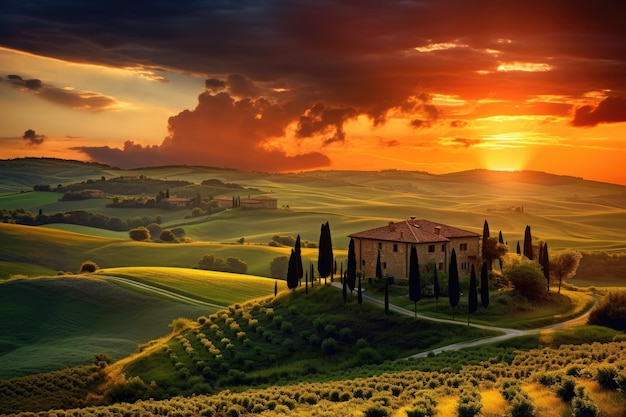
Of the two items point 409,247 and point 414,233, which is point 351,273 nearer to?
point 409,247

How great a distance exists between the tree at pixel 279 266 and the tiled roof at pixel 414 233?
190 ft

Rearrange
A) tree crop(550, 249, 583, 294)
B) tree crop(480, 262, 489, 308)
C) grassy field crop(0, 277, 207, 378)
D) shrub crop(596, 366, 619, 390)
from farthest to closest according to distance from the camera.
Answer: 1. tree crop(550, 249, 583, 294)
2. grassy field crop(0, 277, 207, 378)
3. tree crop(480, 262, 489, 308)
4. shrub crop(596, 366, 619, 390)

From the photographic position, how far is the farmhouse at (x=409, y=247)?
293 feet

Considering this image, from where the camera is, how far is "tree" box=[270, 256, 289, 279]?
150450 mm

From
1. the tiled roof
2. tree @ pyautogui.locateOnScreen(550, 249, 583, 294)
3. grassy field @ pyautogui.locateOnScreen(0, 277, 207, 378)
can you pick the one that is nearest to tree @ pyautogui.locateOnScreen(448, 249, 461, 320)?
the tiled roof

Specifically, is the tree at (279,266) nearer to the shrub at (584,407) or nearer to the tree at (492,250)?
the tree at (492,250)

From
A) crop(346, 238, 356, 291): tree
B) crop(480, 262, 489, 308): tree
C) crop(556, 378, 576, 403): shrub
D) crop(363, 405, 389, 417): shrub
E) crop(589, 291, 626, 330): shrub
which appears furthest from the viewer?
crop(346, 238, 356, 291): tree

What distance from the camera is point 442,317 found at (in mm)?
76875

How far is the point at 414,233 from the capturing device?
90.9 m

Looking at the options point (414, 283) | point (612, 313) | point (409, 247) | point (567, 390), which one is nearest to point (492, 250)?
point (409, 247)

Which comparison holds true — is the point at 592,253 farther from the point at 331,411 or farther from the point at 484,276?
the point at 331,411

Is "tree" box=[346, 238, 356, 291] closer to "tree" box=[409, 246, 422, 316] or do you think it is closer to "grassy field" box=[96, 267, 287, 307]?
"tree" box=[409, 246, 422, 316]

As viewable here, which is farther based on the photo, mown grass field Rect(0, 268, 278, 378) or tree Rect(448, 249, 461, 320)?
mown grass field Rect(0, 268, 278, 378)

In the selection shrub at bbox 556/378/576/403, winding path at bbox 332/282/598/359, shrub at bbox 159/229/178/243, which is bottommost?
shrub at bbox 159/229/178/243
